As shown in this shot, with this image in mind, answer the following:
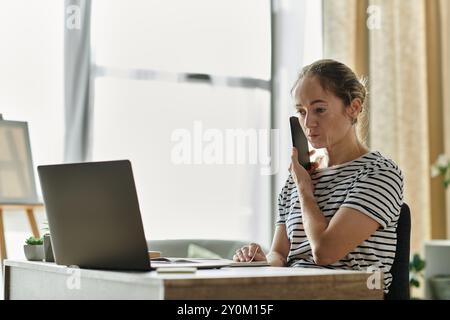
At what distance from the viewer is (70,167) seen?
171 centimetres

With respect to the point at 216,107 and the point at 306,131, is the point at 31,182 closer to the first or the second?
the point at 216,107

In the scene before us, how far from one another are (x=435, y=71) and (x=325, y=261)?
10.9ft

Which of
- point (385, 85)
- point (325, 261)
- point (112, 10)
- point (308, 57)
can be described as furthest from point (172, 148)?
point (325, 261)

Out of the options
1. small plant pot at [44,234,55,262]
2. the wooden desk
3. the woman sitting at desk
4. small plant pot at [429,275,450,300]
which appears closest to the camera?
the wooden desk

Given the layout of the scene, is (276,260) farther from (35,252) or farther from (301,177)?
(35,252)

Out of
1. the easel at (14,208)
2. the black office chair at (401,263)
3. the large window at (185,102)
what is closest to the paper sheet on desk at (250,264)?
the black office chair at (401,263)

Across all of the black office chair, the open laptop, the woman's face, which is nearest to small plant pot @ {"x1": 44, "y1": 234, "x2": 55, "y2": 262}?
the open laptop

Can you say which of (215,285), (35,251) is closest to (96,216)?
(215,285)

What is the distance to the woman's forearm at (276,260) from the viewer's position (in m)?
2.16

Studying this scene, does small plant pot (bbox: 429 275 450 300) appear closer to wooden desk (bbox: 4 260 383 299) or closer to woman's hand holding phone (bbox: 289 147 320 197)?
woman's hand holding phone (bbox: 289 147 320 197)

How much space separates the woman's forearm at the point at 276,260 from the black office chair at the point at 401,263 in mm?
Result: 324

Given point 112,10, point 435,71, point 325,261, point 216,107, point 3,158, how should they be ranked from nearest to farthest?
point 325,261
point 3,158
point 112,10
point 216,107
point 435,71

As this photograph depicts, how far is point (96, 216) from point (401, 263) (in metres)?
0.86

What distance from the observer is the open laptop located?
1.57 m
